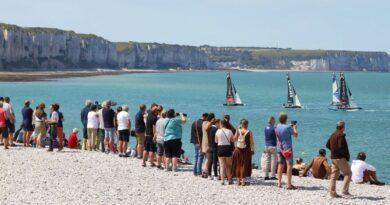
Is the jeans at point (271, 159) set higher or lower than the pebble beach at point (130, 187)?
higher

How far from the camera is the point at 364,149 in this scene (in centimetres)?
4353

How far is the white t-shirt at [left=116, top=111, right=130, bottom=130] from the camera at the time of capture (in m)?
20.7

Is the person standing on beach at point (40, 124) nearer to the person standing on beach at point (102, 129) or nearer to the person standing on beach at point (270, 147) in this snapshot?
the person standing on beach at point (102, 129)

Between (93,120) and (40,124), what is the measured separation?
6.79 feet

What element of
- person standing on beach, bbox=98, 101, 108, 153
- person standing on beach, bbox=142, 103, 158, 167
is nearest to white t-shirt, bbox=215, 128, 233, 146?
person standing on beach, bbox=142, 103, 158, 167

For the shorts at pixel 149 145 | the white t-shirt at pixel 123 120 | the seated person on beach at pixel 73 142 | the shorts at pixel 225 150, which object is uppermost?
the white t-shirt at pixel 123 120

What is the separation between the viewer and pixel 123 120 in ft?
68.1

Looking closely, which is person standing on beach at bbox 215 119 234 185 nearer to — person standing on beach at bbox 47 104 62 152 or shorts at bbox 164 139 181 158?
shorts at bbox 164 139 181 158

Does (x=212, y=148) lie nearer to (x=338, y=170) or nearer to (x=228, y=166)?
(x=228, y=166)

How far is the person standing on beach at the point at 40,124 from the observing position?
894 inches

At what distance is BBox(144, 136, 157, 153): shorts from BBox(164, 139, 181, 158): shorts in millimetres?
666

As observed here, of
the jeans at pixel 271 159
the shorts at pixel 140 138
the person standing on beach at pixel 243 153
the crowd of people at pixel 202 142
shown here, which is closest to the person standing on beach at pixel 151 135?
the crowd of people at pixel 202 142

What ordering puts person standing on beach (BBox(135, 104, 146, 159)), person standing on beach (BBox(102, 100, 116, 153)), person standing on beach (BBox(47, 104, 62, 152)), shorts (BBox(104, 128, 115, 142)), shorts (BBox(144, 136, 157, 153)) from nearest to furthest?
shorts (BBox(144, 136, 157, 153))
person standing on beach (BBox(135, 104, 146, 159))
person standing on beach (BBox(102, 100, 116, 153))
shorts (BBox(104, 128, 115, 142))
person standing on beach (BBox(47, 104, 62, 152))

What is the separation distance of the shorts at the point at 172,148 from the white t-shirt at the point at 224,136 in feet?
6.43
